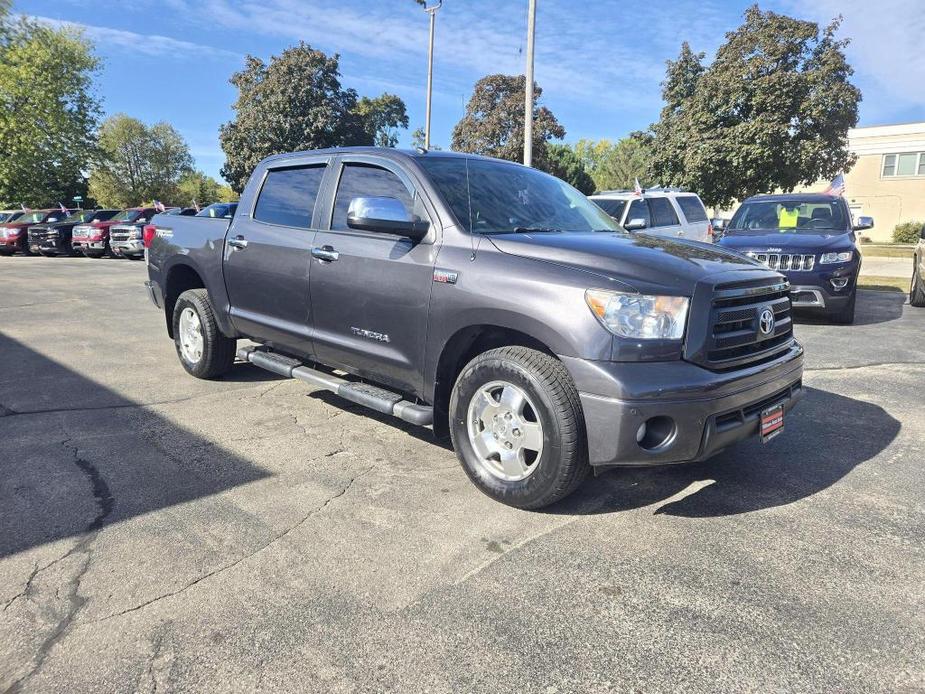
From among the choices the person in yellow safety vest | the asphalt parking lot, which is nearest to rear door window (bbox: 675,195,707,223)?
the person in yellow safety vest

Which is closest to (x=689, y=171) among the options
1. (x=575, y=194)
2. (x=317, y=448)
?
(x=575, y=194)

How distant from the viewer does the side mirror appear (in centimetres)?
350

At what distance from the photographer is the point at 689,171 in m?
21.6

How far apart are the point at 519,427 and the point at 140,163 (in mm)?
71604

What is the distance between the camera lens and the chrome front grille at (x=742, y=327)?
300 centimetres

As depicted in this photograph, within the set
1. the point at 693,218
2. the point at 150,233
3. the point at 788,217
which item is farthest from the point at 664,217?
the point at 150,233

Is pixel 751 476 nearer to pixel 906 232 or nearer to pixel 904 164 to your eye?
pixel 906 232

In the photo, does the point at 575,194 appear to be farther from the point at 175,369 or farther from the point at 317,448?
the point at 175,369

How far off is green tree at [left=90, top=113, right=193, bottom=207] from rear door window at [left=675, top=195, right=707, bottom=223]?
203 feet

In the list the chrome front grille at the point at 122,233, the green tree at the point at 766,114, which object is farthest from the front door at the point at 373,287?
the chrome front grille at the point at 122,233

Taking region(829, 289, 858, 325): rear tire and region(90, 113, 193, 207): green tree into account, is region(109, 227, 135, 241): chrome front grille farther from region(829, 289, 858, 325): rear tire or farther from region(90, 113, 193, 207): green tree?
region(90, 113, 193, 207): green tree

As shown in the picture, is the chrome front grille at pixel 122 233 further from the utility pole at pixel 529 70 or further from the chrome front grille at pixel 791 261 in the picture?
the chrome front grille at pixel 791 261

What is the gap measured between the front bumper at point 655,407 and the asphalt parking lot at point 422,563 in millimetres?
450

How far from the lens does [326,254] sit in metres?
4.16
